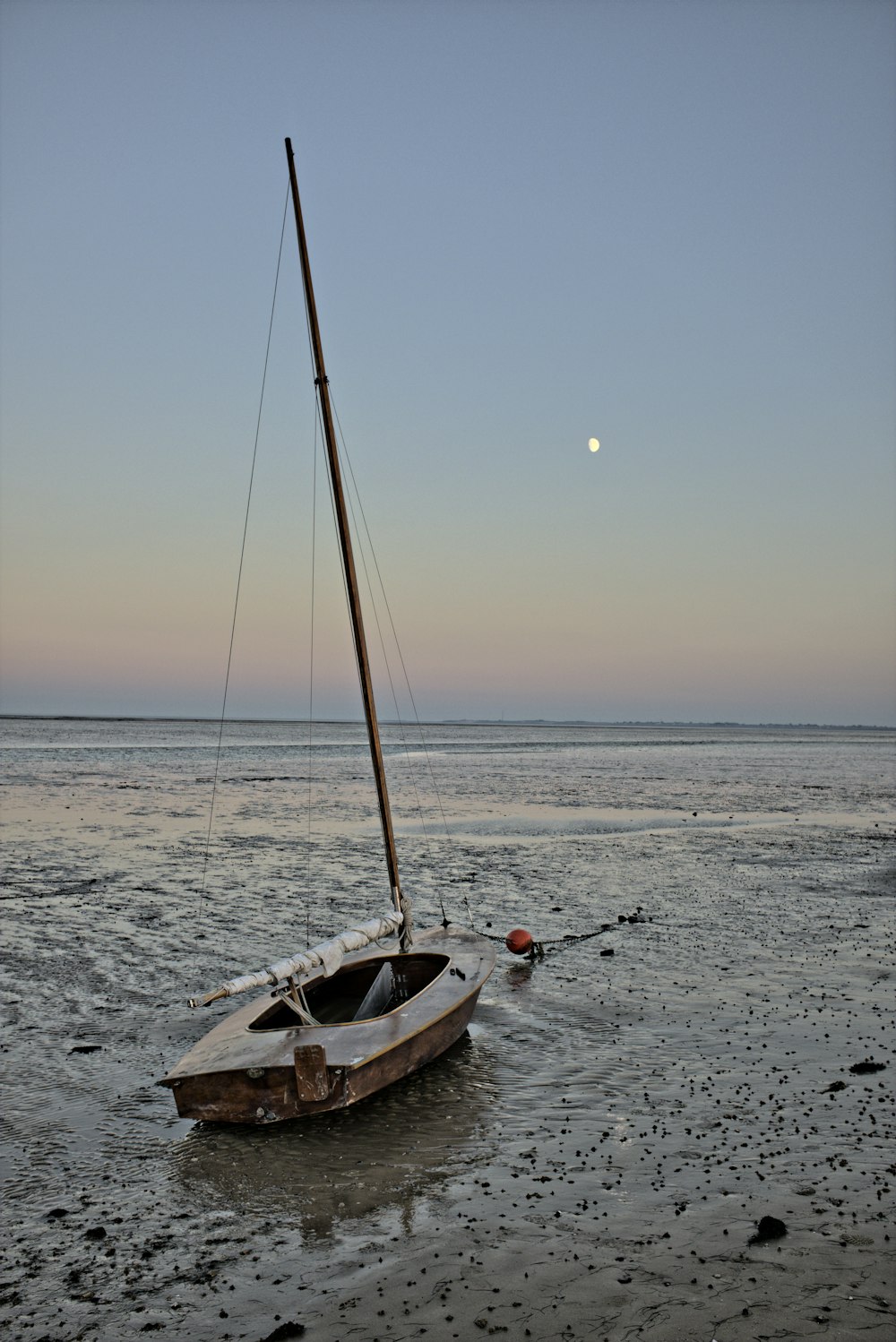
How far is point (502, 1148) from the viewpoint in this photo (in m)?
8.79

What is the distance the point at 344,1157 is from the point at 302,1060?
3.25 feet

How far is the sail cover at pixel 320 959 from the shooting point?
381 inches

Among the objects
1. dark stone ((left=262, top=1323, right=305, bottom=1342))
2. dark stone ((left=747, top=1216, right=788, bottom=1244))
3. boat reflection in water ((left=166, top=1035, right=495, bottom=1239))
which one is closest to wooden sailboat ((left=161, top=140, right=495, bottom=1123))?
boat reflection in water ((left=166, top=1035, right=495, bottom=1239))

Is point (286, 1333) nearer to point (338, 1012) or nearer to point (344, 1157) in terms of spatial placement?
point (344, 1157)

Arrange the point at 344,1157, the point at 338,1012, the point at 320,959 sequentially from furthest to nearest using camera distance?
the point at 338,1012 < the point at 320,959 < the point at 344,1157

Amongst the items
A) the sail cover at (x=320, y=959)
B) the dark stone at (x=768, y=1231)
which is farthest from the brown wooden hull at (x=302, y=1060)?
the dark stone at (x=768, y=1231)

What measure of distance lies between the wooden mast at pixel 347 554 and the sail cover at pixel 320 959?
0.88 metres

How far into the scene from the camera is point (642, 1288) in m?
6.38

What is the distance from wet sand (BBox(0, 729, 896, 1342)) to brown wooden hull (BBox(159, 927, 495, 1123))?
334 millimetres

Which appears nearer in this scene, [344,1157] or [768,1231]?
[768,1231]

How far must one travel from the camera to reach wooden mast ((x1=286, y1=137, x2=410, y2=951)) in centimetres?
1358

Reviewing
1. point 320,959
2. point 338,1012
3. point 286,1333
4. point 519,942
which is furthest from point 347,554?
point 286,1333

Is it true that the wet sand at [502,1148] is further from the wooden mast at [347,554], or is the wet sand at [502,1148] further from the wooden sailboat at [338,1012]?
the wooden mast at [347,554]

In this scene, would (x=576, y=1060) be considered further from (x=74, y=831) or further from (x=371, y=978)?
(x=74, y=831)
